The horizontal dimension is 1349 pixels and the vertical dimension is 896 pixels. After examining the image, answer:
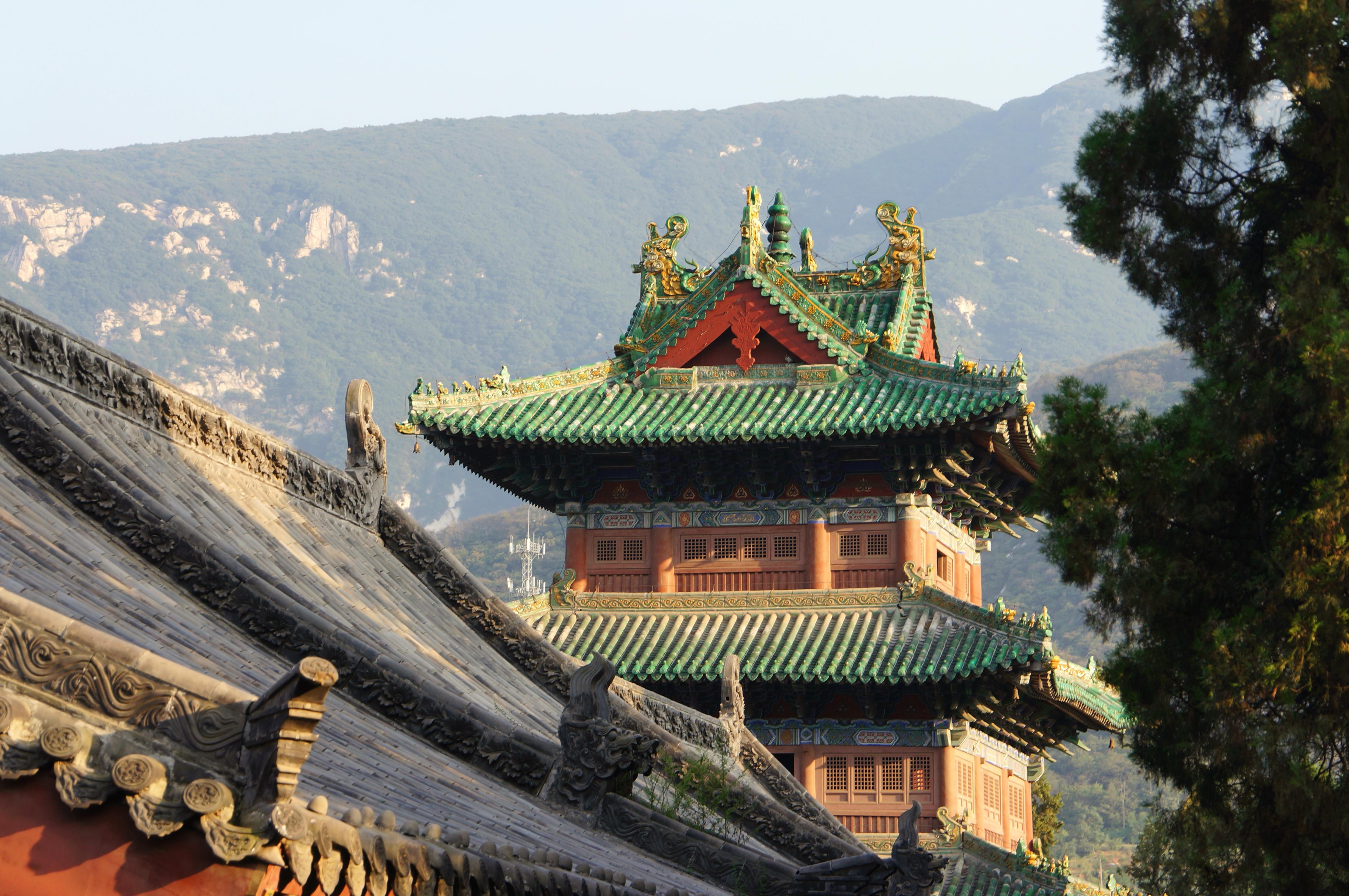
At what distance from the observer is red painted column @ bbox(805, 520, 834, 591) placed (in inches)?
855

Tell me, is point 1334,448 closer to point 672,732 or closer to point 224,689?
point 224,689

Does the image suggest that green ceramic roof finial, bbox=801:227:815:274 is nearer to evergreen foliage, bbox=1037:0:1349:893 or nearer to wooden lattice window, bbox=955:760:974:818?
wooden lattice window, bbox=955:760:974:818

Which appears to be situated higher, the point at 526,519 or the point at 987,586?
the point at 526,519

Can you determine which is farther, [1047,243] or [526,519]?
[1047,243]

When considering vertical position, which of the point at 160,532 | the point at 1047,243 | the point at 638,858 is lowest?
the point at 638,858

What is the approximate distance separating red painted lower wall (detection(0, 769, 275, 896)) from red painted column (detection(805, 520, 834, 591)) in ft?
55.9

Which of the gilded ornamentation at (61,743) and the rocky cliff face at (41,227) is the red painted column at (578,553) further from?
the rocky cliff face at (41,227)

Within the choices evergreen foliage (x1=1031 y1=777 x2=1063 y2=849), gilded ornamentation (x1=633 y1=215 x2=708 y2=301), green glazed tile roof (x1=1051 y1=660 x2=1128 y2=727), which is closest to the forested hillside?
evergreen foliage (x1=1031 y1=777 x2=1063 y2=849)

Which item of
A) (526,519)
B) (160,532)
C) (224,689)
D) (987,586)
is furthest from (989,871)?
(526,519)

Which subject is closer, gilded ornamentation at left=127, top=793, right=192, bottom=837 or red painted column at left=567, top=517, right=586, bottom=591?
gilded ornamentation at left=127, top=793, right=192, bottom=837

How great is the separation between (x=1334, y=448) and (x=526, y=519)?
359ft

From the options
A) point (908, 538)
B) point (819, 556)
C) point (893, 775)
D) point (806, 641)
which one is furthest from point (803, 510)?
point (893, 775)

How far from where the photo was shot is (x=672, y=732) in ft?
46.8

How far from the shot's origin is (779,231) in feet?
78.9
